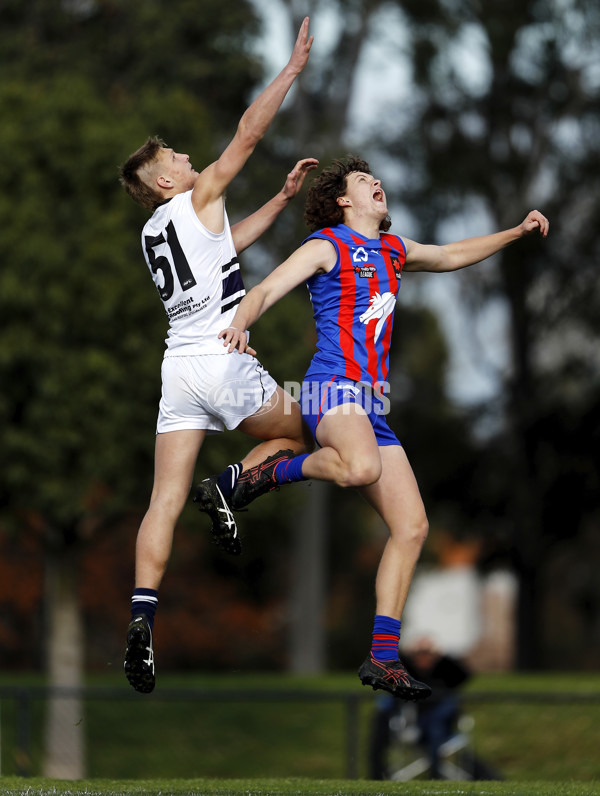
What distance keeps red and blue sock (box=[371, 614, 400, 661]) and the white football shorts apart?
1.22m

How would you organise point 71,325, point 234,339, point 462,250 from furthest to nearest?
point 71,325
point 462,250
point 234,339

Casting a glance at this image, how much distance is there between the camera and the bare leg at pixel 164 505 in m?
6.22

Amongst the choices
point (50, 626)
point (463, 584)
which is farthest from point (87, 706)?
point (463, 584)

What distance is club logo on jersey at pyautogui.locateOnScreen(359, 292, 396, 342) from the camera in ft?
20.5

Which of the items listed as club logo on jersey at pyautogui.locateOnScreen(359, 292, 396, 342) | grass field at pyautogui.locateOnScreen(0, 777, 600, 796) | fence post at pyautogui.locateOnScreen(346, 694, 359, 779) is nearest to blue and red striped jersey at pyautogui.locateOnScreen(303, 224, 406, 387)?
club logo on jersey at pyautogui.locateOnScreen(359, 292, 396, 342)

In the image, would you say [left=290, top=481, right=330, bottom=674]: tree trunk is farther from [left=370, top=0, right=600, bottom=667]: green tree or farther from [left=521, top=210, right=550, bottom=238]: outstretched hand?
[left=521, top=210, right=550, bottom=238]: outstretched hand

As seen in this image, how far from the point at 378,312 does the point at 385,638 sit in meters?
1.60

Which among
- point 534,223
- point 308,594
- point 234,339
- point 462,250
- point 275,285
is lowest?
point 308,594

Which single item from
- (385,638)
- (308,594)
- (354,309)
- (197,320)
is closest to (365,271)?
(354,309)

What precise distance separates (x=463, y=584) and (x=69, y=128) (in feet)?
135

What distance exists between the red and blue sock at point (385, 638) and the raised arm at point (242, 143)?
2.10 m

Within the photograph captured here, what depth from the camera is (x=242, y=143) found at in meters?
6.15

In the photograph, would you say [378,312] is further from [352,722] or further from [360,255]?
[352,722]

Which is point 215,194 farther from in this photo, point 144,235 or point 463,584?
point 463,584
